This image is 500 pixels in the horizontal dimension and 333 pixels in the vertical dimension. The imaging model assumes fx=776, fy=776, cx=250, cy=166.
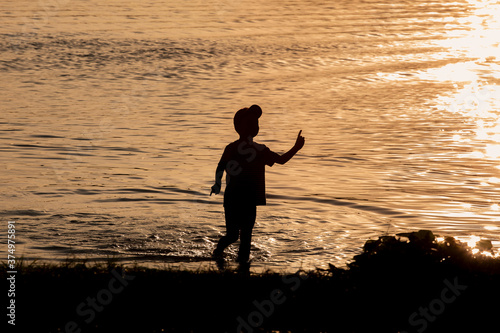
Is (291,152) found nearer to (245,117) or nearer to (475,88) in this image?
(245,117)

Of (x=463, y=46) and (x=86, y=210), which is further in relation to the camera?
(x=463, y=46)

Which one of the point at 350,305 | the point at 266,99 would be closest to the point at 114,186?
the point at 350,305

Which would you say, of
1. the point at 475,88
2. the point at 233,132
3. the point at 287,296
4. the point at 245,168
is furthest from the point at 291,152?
the point at 475,88

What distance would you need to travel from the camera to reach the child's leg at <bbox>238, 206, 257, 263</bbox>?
835 cm

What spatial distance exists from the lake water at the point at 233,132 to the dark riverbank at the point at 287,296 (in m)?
1.90

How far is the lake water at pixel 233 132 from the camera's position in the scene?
1048 centimetres

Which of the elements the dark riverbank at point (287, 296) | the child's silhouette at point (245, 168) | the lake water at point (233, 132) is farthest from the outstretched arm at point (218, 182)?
the lake water at point (233, 132)

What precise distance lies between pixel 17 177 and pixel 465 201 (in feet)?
24.1

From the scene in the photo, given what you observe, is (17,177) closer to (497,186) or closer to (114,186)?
(114,186)

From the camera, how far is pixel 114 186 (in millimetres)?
12578

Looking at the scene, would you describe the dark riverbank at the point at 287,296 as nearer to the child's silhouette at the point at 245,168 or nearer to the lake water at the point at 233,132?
the child's silhouette at the point at 245,168

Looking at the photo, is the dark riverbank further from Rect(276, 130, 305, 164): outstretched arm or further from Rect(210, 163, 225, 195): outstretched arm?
Rect(276, 130, 305, 164): outstretched arm

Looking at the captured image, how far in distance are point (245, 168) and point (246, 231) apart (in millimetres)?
731

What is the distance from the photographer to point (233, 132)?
17.1 metres
